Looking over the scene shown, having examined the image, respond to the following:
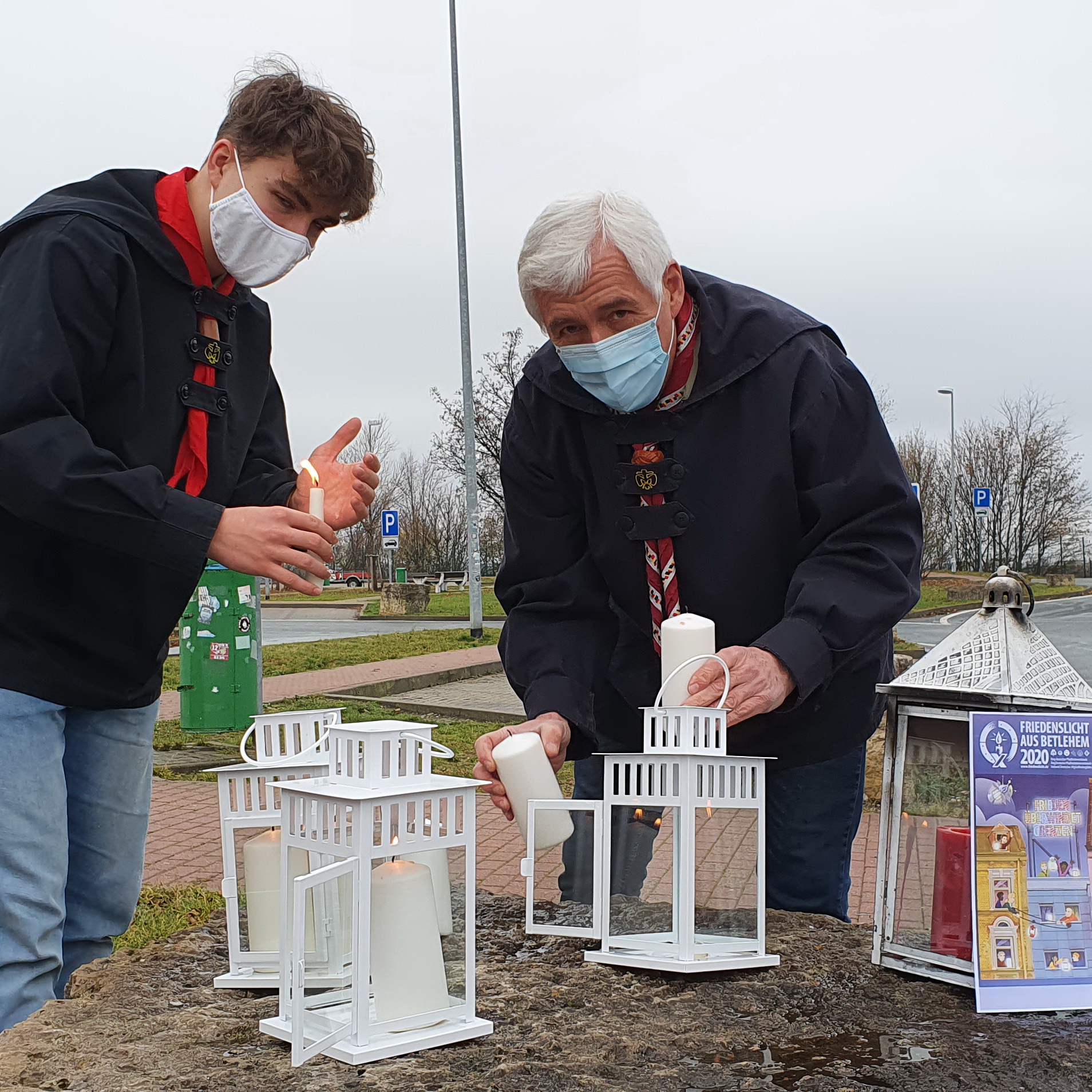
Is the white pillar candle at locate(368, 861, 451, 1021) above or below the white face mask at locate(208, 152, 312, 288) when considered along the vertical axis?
below

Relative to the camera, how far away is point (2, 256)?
2.11 m

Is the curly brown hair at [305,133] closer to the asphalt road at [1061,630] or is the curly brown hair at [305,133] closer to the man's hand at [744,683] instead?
the man's hand at [744,683]

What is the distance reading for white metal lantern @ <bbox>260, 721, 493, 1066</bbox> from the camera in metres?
1.42

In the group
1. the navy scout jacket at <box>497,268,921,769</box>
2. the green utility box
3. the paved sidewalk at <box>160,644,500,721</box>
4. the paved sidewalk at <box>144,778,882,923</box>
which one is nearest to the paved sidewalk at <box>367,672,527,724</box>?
the paved sidewalk at <box>160,644,500,721</box>

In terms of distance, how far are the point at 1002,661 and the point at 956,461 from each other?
120 ft

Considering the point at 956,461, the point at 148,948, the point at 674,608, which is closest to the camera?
the point at 148,948

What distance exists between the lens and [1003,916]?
5.55 ft

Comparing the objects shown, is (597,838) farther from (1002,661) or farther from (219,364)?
(219,364)

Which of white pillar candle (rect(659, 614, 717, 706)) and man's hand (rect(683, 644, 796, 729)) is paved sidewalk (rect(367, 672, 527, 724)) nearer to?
man's hand (rect(683, 644, 796, 729))

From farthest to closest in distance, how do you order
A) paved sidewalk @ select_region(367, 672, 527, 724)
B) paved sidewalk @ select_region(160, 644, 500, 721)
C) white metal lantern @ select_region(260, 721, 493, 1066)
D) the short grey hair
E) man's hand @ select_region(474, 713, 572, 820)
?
A: paved sidewalk @ select_region(160, 644, 500, 721) < paved sidewalk @ select_region(367, 672, 527, 724) < the short grey hair < man's hand @ select_region(474, 713, 572, 820) < white metal lantern @ select_region(260, 721, 493, 1066)

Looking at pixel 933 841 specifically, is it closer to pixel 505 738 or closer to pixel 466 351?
pixel 505 738

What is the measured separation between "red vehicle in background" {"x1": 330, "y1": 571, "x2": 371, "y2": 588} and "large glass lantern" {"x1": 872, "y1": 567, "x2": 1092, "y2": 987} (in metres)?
44.3

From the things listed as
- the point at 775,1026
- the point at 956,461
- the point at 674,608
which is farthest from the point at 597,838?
the point at 956,461

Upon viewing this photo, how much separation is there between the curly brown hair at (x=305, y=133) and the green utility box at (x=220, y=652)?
6.09 m
